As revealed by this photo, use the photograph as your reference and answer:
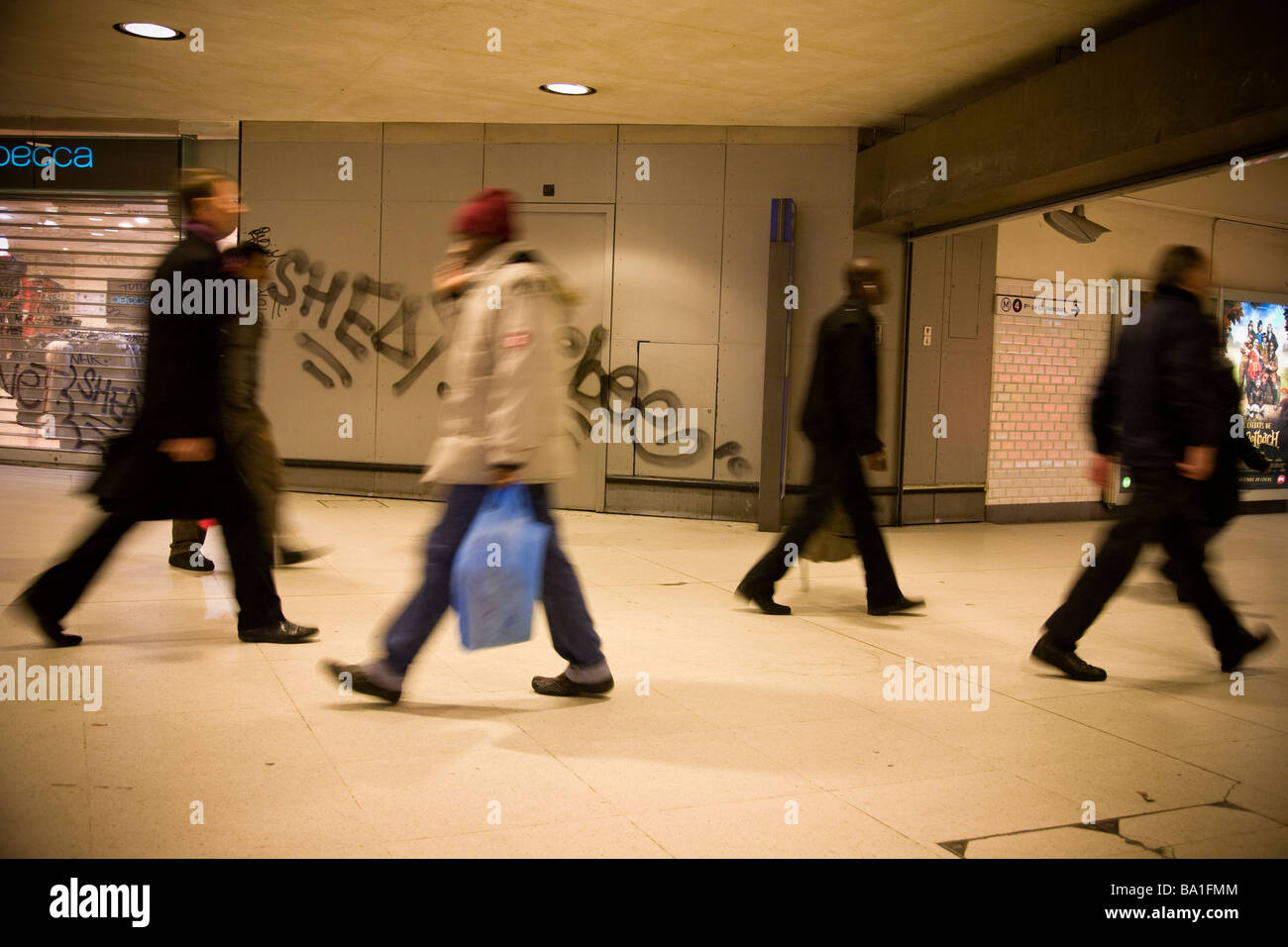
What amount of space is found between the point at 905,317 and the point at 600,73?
3366 mm

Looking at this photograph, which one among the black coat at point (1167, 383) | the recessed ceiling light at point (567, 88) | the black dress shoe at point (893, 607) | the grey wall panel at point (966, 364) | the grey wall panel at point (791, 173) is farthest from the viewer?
the grey wall panel at point (966, 364)

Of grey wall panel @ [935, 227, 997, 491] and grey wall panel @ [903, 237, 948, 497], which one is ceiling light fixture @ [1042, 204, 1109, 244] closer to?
grey wall panel @ [935, 227, 997, 491]

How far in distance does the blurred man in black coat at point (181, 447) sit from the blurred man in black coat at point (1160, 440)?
134 inches

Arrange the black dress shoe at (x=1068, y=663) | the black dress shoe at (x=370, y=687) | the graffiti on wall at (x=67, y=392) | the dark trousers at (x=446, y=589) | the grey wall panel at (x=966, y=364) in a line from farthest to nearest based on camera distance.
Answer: the graffiti on wall at (x=67, y=392) < the grey wall panel at (x=966, y=364) < the black dress shoe at (x=1068, y=663) < the black dress shoe at (x=370, y=687) < the dark trousers at (x=446, y=589)

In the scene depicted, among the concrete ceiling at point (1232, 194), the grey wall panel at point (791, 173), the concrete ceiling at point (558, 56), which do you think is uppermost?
the concrete ceiling at point (558, 56)

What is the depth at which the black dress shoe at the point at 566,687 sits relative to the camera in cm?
381

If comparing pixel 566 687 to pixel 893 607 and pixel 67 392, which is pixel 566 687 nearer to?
pixel 893 607

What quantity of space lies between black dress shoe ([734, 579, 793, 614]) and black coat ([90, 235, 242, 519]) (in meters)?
2.62

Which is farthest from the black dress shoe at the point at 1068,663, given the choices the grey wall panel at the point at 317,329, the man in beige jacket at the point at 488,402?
the grey wall panel at the point at 317,329

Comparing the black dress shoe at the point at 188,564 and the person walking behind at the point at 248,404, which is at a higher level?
the person walking behind at the point at 248,404

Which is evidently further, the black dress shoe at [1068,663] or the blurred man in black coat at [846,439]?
the blurred man in black coat at [846,439]

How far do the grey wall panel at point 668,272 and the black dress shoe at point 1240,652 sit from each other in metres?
5.30

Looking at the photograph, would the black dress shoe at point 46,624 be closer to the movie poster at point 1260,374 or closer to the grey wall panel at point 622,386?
the grey wall panel at point 622,386

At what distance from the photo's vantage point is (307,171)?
9.86 m
